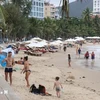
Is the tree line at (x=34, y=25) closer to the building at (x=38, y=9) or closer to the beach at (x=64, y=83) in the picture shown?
the beach at (x=64, y=83)

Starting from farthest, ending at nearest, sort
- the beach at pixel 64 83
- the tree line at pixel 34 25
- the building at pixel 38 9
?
1. the building at pixel 38 9
2. the tree line at pixel 34 25
3. the beach at pixel 64 83

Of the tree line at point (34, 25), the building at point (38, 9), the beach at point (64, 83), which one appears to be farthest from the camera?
the building at point (38, 9)

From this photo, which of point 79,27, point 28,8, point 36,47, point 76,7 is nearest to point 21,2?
point 28,8

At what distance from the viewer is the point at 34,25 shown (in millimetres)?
69812

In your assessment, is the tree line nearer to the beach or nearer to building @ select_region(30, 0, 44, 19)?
the beach

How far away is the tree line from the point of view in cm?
5241

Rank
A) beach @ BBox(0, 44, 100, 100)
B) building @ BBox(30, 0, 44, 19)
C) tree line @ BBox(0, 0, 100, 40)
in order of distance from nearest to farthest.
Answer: beach @ BBox(0, 44, 100, 100), tree line @ BBox(0, 0, 100, 40), building @ BBox(30, 0, 44, 19)

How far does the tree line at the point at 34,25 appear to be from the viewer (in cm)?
5241

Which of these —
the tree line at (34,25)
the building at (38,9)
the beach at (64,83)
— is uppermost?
the building at (38,9)

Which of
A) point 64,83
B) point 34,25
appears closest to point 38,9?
point 34,25

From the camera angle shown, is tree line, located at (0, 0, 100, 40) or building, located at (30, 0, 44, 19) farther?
building, located at (30, 0, 44, 19)

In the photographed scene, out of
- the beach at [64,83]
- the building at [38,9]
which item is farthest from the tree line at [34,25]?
the building at [38,9]

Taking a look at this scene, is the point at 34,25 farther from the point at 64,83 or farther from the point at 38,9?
the point at 38,9

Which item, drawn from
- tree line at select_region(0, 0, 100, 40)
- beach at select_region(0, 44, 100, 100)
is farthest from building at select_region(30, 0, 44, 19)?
beach at select_region(0, 44, 100, 100)
